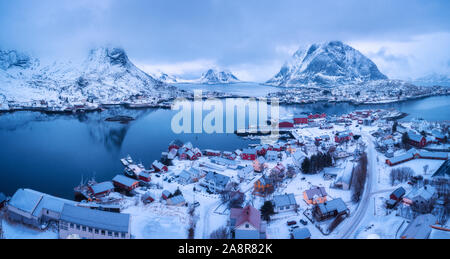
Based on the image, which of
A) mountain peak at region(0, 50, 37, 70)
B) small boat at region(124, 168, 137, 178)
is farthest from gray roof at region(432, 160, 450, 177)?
mountain peak at region(0, 50, 37, 70)

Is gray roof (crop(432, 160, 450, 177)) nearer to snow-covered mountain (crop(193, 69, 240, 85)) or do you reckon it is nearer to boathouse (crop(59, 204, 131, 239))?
boathouse (crop(59, 204, 131, 239))

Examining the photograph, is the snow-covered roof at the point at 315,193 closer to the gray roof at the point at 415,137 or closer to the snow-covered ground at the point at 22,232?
the snow-covered ground at the point at 22,232

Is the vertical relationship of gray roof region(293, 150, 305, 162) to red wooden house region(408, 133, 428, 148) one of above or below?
below

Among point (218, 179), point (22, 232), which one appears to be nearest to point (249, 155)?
point (218, 179)

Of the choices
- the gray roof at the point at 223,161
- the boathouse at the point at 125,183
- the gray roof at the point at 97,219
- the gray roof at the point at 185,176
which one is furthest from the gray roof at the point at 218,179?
the gray roof at the point at 97,219
